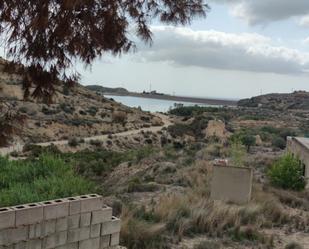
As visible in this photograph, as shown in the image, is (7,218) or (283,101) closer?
(7,218)

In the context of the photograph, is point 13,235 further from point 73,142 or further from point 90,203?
point 73,142

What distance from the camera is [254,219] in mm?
13469

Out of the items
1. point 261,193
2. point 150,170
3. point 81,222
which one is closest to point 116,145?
point 150,170

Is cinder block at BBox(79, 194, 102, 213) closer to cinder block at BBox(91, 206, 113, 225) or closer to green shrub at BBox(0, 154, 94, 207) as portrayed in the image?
cinder block at BBox(91, 206, 113, 225)

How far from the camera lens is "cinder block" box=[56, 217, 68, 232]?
25.7ft

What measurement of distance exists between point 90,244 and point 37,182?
8.04 ft

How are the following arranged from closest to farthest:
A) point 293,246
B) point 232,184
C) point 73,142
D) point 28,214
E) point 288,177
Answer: point 28,214 < point 293,246 < point 232,184 < point 288,177 < point 73,142

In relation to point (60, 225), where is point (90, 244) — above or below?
below

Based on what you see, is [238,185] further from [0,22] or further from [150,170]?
[0,22]

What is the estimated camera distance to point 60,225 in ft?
25.8

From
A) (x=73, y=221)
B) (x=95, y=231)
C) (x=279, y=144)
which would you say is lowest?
(x=279, y=144)

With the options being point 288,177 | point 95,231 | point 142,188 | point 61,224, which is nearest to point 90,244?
point 95,231

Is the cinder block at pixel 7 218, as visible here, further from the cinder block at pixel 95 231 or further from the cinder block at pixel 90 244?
the cinder block at pixel 95 231

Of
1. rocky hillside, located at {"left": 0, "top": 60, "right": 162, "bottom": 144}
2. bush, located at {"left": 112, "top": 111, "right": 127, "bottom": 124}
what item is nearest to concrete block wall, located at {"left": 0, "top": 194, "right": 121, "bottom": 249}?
rocky hillside, located at {"left": 0, "top": 60, "right": 162, "bottom": 144}
